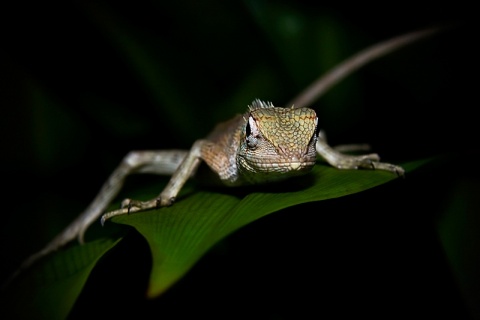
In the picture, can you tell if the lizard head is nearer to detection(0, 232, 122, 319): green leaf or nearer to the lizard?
the lizard

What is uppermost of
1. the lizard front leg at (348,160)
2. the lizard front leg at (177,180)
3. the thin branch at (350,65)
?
the lizard front leg at (177,180)

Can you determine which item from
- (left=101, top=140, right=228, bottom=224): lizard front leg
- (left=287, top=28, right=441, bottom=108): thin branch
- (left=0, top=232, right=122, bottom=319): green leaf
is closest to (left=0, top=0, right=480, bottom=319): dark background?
(left=287, top=28, right=441, bottom=108): thin branch

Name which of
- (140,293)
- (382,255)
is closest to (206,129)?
(140,293)

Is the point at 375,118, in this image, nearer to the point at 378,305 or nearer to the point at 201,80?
the point at 201,80

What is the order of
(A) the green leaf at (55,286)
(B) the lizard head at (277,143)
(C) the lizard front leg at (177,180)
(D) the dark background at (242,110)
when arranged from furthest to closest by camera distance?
(D) the dark background at (242,110), (C) the lizard front leg at (177,180), (B) the lizard head at (277,143), (A) the green leaf at (55,286)

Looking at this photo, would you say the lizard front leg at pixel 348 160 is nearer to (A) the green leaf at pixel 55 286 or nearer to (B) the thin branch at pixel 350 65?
(B) the thin branch at pixel 350 65

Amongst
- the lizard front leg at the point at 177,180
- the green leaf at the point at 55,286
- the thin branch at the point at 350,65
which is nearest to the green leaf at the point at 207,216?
the lizard front leg at the point at 177,180
